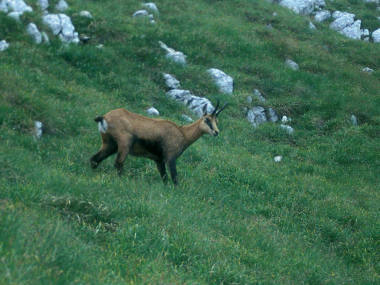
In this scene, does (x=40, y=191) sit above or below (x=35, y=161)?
above

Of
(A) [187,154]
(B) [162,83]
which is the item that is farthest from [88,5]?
(A) [187,154]

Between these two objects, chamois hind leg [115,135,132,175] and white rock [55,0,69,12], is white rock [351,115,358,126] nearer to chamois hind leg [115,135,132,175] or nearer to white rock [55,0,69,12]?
chamois hind leg [115,135,132,175]

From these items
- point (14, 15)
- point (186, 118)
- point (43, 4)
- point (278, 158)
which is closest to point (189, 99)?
point (186, 118)

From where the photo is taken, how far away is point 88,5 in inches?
806

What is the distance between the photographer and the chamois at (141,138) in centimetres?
1044

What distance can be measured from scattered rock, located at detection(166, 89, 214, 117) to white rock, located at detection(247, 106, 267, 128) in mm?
1747

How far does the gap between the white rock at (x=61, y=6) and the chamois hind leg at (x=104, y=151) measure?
1020 cm

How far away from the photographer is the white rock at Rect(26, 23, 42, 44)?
16.1m

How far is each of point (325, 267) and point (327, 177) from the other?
598cm

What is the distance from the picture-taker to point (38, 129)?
11211 mm

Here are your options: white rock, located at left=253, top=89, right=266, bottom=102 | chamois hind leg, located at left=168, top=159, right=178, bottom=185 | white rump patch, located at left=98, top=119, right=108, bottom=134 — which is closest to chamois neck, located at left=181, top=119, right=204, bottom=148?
chamois hind leg, located at left=168, top=159, right=178, bottom=185

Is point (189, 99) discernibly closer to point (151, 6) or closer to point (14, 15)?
point (14, 15)

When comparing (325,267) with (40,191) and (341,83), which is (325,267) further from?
(341,83)

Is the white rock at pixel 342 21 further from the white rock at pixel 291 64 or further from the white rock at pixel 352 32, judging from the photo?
the white rock at pixel 291 64
